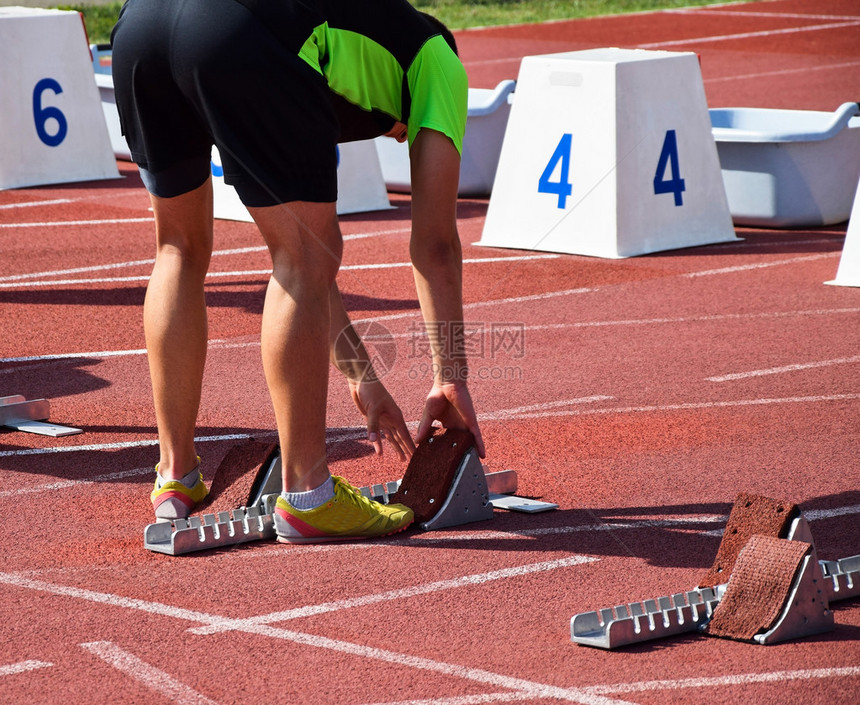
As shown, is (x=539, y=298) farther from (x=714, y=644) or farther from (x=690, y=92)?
(x=714, y=644)

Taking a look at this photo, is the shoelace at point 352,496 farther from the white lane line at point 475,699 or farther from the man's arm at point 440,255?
the white lane line at point 475,699

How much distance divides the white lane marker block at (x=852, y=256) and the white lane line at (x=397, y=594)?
4583 millimetres

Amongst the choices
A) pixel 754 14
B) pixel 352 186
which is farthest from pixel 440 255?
pixel 754 14

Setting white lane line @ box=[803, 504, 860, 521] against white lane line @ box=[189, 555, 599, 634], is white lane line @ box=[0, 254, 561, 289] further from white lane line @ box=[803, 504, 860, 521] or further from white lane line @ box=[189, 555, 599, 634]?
white lane line @ box=[189, 555, 599, 634]

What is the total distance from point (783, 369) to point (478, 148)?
17.8ft

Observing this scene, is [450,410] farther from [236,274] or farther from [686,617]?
[236,274]

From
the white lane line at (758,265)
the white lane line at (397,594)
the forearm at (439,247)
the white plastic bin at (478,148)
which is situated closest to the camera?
the white lane line at (397,594)

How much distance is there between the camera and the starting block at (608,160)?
8.77 m

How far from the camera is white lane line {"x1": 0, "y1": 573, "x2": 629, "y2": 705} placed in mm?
3102

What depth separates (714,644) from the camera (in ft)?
11.1

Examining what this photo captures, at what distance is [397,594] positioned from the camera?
3.70 m

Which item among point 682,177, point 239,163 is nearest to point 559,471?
point 239,163

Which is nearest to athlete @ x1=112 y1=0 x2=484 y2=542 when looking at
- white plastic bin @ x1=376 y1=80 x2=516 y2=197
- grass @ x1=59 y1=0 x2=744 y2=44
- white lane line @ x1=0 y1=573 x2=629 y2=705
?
white lane line @ x1=0 y1=573 x2=629 y2=705

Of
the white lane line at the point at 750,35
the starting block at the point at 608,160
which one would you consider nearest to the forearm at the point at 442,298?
the starting block at the point at 608,160
